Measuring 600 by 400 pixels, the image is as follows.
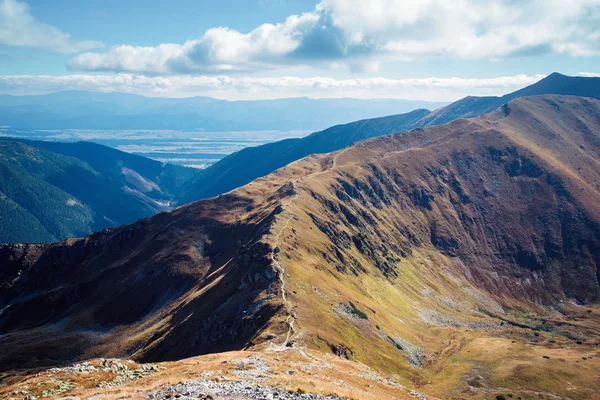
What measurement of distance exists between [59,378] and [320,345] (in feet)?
165

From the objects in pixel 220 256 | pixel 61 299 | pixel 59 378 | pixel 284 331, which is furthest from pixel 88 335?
pixel 59 378

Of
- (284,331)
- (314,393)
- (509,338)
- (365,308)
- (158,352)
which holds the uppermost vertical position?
(314,393)

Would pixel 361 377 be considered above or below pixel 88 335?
above

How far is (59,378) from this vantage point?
2254 inches

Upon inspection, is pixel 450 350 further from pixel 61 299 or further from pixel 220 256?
pixel 61 299

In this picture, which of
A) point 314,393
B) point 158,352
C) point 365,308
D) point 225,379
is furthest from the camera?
point 365,308

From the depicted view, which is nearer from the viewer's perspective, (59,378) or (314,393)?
(314,393)

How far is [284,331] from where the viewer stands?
9200 centimetres

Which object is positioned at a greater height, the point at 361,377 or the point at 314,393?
the point at 314,393

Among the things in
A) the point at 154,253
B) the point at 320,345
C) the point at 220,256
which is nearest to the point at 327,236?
the point at 220,256

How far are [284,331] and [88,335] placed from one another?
9801 centimetres

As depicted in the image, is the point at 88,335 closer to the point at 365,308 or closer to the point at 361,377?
the point at 365,308

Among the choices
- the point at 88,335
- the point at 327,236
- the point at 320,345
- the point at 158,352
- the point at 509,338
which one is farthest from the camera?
the point at 327,236

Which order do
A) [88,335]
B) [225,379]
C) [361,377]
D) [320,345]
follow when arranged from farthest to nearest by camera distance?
[88,335] < [320,345] < [361,377] < [225,379]
